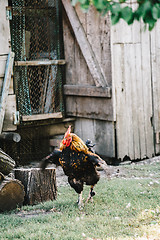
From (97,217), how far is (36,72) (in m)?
4.81

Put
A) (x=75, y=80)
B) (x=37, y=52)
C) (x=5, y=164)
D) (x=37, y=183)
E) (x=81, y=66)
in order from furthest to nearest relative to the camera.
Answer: (x=75, y=80)
(x=37, y=52)
(x=81, y=66)
(x=37, y=183)
(x=5, y=164)

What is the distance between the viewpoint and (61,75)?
8891 millimetres

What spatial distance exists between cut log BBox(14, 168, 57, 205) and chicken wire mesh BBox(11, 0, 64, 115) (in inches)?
116

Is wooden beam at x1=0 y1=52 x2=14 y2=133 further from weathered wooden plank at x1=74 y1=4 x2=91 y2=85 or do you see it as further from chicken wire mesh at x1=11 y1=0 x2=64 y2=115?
weathered wooden plank at x1=74 y1=4 x2=91 y2=85

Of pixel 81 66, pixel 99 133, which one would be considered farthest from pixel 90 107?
pixel 81 66

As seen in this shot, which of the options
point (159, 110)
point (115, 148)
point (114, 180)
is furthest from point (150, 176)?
point (159, 110)

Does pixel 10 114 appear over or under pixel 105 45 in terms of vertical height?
under

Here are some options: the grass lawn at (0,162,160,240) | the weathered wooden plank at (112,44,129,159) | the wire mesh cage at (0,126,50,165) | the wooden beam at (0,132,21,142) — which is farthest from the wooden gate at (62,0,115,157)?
the grass lawn at (0,162,160,240)

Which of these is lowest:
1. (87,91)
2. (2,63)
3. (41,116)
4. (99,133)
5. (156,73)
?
(99,133)

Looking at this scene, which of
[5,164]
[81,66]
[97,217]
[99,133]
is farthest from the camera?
[81,66]

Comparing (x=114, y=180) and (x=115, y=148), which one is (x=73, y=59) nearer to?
(x=115, y=148)

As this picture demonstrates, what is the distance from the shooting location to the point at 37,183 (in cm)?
540

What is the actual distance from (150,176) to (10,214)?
293 centimetres

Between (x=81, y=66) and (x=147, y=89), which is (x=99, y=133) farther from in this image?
(x=81, y=66)
